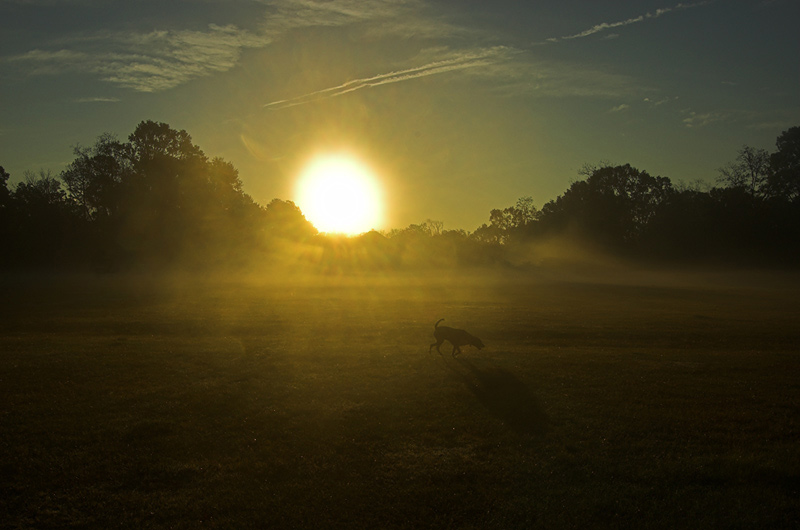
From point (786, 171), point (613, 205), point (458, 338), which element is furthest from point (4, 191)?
point (786, 171)

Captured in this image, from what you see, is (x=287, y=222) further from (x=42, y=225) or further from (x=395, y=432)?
(x=395, y=432)

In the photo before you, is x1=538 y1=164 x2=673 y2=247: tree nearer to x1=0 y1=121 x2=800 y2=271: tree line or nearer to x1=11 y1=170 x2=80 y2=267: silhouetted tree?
x1=0 y1=121 x2=800 y2=271: tree line

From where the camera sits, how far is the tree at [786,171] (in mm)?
82375

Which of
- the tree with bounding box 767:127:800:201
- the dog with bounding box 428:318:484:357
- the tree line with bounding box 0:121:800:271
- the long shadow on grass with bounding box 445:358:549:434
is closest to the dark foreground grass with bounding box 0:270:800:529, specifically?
the long shadow on grass with bounding box 445:358:549:434

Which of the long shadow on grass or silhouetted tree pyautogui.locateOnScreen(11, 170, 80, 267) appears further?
silhouetted tree pyautogui.locateOnScreen(11, 170, 80, 267)

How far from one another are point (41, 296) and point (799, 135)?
10917cm

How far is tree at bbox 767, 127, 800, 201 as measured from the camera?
3243 inches

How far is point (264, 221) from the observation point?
292 ft

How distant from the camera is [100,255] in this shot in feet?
238

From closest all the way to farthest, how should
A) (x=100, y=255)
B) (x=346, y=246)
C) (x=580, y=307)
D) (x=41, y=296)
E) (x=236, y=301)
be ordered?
(x=580, y=307) → (x=236, y=301) → (x=41, y=296) → (x=100, y=255) → (x=346, y=246)

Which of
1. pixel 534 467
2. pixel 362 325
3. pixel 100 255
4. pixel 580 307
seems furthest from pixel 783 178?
pixel 100 255

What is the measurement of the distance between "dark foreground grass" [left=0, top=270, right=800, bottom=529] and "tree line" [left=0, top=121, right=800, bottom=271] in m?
56.7

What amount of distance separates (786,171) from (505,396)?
95.7m

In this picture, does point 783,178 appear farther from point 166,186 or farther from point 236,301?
point 166,186
